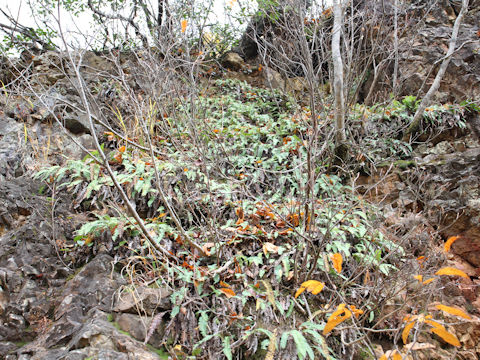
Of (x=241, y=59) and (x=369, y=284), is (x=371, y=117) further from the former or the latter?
(x=241, y=59)

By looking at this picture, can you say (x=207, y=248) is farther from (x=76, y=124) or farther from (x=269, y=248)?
(x=76, y=124)

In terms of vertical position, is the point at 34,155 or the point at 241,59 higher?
the point at 241,59

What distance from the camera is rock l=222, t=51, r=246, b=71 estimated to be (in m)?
8.57

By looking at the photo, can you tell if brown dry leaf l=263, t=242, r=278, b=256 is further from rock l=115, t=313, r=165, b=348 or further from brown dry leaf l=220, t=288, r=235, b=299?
rock l=115, t=313, r=165, b=348

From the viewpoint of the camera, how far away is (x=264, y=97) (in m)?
7.34

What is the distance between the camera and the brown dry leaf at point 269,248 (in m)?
3.18

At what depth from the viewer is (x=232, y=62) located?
8.59m

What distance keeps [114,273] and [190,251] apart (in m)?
0.80

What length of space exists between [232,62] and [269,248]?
6946 millimetres

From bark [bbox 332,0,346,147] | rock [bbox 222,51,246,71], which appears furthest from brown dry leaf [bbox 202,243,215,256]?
rock [bbox 222,51,246,71]

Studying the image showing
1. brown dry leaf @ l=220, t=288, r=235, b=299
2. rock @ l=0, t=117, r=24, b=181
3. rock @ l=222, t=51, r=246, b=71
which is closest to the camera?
brown dry leaf @ l=220, t=288, r=235, b=299

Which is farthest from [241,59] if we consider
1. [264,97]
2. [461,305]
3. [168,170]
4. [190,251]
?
[461,305]

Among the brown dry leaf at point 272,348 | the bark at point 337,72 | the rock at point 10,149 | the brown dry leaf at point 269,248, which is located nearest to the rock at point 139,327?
the brown dry leaf at point 272,348

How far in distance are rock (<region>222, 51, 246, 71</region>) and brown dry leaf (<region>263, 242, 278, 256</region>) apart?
680cm
